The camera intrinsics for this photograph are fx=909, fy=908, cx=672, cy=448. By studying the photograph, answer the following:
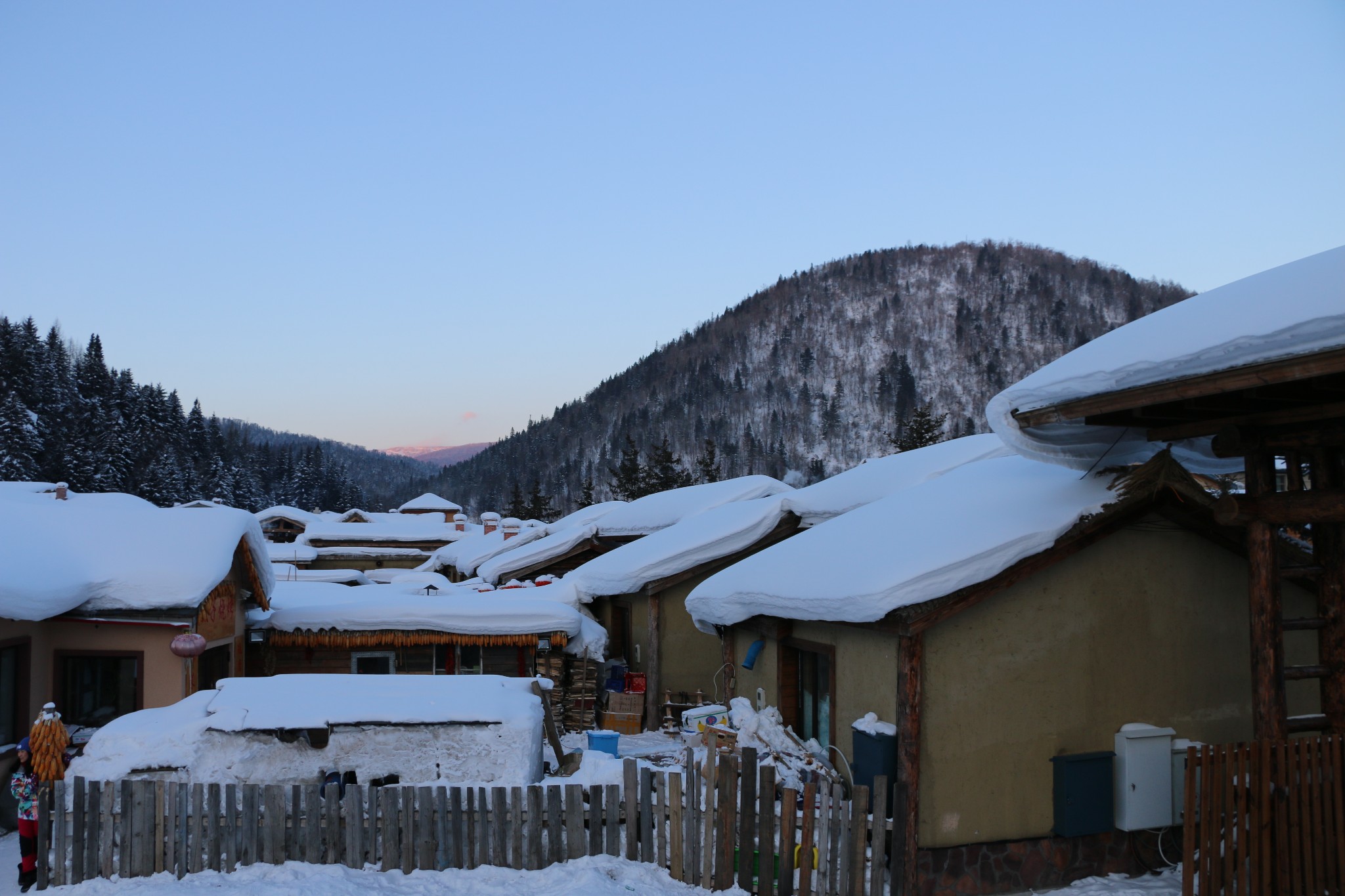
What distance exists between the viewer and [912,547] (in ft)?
30.2

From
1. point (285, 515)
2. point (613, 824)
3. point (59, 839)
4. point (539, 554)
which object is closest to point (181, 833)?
point (59, 839)

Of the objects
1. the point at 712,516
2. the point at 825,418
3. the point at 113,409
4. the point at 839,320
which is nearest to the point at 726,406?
the point at 825,418

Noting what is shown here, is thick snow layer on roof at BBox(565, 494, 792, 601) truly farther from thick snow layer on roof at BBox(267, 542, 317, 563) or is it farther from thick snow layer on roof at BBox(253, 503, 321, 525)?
thick snow layer on roof at BBox(253, 503, 321, 525)

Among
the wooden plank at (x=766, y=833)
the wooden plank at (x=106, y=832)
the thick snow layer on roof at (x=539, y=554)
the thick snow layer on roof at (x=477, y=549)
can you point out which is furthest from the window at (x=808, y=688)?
the thick snow layer on roof at (x=477, y=549)

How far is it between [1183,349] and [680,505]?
59.7 ft

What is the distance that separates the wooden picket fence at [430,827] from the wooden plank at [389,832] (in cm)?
1

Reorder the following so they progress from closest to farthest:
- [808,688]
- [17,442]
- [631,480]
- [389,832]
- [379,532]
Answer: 1. [389,832]
2. [808,688]
3. [379,532]
4. [631,480]
5. [17,442]

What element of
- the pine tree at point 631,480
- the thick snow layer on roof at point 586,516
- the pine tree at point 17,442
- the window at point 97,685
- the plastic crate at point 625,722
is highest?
the pine tree at point 17,442

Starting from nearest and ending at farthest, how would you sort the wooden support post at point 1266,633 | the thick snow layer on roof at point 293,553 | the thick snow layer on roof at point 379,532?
the wooden support post at point 1266,633
the thick snow layer on roof at point 293,553
the thick snow layer on roof at point 379,532

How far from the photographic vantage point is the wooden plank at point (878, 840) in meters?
7.57

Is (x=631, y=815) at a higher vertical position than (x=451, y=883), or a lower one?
higher

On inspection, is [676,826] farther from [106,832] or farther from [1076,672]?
[106,832]

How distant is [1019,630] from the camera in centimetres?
867

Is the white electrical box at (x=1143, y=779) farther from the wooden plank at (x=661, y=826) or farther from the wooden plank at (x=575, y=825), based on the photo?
the wooden plank at (x=575, y=825)
